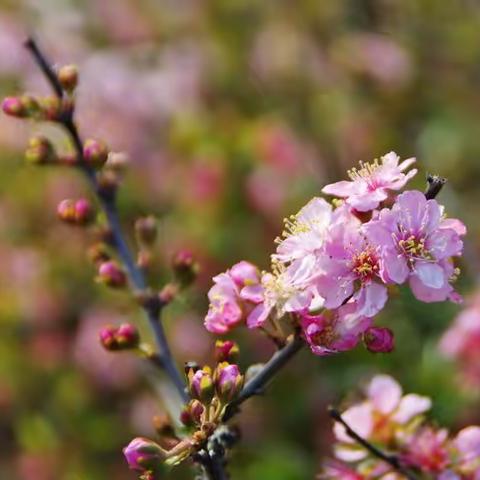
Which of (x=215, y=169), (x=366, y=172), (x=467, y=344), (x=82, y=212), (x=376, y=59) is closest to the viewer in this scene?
(x=366, y=172)

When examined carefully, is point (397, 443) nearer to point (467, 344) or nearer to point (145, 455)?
point (145, 455)

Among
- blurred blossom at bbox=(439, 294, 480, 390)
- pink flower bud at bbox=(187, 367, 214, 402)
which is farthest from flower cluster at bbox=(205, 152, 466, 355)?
blurred blossom at bbox=(439, 294, 480, 390)

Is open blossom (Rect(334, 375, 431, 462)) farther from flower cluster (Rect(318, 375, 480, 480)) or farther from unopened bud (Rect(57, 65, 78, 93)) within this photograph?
unopened bud (Rect(57, 65, 78, 93))

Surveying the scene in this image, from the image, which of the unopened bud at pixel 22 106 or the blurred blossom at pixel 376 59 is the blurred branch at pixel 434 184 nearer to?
the unopened bud at pixel 22 106

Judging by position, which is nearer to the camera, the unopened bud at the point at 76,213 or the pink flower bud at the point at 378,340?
the pink flower bud at the point at 378,340

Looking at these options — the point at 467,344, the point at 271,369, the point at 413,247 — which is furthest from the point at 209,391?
the point at 467,344

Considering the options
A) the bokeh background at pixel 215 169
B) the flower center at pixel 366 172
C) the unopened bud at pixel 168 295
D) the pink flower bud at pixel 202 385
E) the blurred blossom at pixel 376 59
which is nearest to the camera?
the pink flower bud at pixel 202 385

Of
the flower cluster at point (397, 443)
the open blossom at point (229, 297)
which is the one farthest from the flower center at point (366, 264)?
the flower cluster at point (397, 443)
